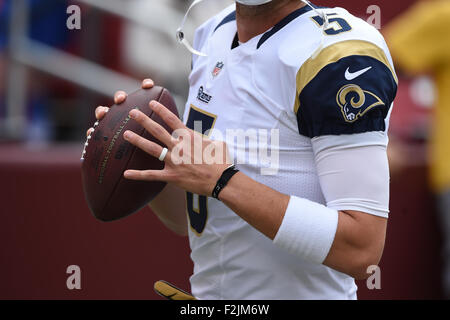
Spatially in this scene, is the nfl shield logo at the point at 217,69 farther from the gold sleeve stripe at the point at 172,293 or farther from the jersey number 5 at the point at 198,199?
the gold sleeve stripe at the point at 172,293

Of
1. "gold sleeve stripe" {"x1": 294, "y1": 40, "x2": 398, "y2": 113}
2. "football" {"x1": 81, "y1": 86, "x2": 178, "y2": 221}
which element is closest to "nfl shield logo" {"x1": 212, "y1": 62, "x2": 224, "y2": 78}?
"football" {"x1": 81, "y1": 86, "x2": 178, "y2": 221}

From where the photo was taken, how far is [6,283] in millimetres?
3359

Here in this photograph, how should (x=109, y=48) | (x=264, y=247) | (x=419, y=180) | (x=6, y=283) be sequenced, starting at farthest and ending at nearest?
(x=109, y=48), (x=419, y=180), (x=6, y=283), (x=264, y=247)

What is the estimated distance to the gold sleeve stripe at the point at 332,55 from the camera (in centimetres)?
157

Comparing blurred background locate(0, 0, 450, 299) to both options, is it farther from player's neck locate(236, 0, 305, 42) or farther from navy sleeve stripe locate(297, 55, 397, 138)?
navy sleeve stripe locate(297, 55, 397, 138)

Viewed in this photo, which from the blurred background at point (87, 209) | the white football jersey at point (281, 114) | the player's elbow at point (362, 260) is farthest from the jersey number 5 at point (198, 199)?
the blurred background at point (87, 209)

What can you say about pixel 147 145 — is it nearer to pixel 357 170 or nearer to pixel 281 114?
pixel 281 114

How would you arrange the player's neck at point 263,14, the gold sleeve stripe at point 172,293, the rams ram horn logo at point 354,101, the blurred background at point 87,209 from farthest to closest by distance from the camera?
the blurred background at point 87,209
the gold sleeve stripe at point 172,293
the player's neck at point 263,14
the rams ram horn logo at point 354,101

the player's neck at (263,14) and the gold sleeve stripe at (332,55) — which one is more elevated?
the player's neck at (263,14)

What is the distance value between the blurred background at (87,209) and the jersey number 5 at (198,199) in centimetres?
105

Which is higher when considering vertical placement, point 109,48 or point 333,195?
point 109,48

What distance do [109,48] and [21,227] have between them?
7.31 feet

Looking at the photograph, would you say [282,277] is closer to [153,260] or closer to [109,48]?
[153,260]
